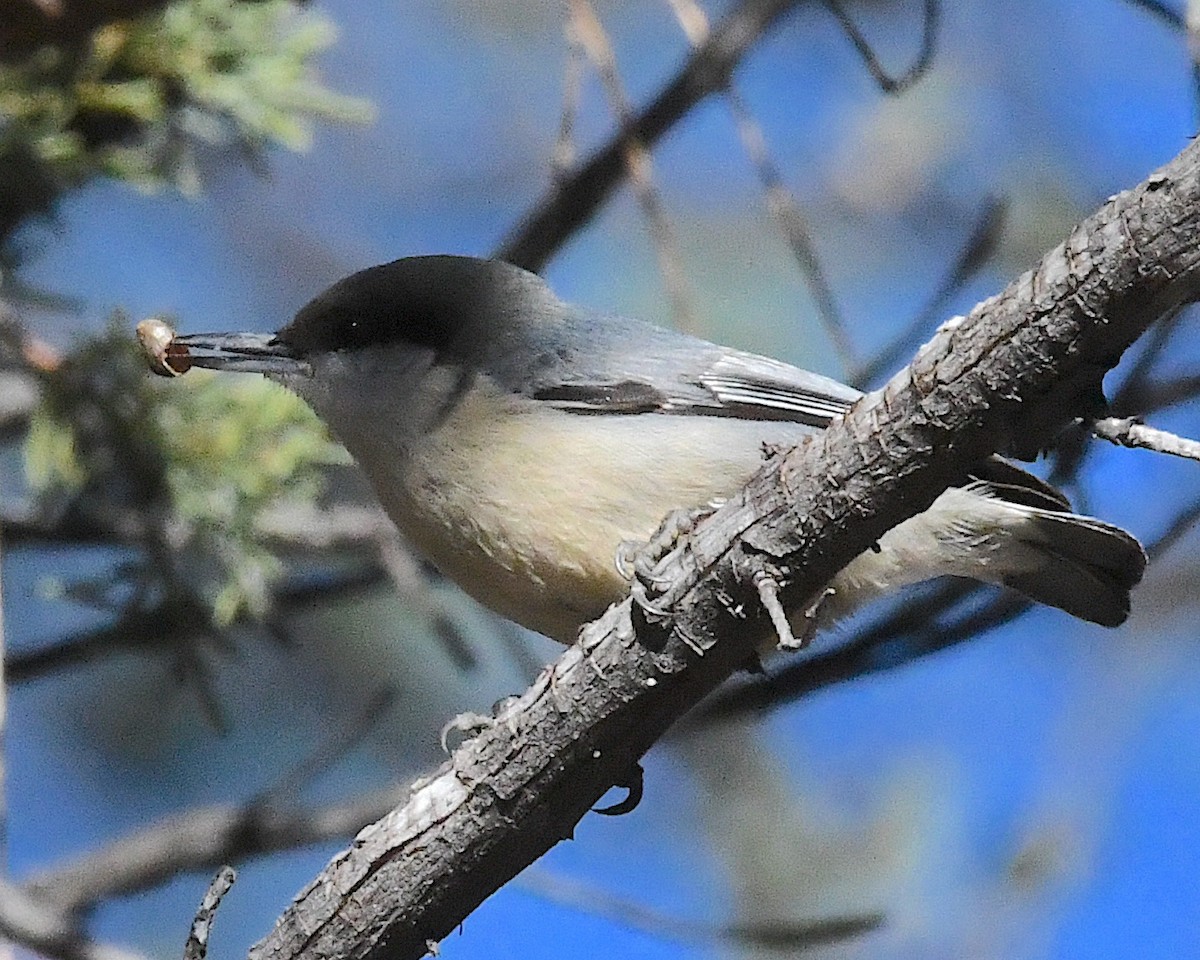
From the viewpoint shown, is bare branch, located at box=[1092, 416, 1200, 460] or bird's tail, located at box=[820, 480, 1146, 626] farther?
bird's tail, located at box=[820, 480, 1146, 626]

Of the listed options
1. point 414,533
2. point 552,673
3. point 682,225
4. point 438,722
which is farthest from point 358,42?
point 552,673

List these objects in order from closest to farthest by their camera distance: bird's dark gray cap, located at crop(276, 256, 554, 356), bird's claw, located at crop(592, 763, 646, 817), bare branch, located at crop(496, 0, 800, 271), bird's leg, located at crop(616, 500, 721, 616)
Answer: bird's leg, located at crop(616, 500, 721, 616) < bird's claw, located at crop(592, 763, 646, 817) < bird's dark gray cap, located at crop(276, 256, 554, 356) < bare branch, located at crop(496, 0, 800, 271)

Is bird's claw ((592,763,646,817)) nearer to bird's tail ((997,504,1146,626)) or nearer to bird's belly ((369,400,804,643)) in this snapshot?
bird's belly ((369,400,804,643))

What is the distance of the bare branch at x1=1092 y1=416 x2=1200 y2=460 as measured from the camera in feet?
6.10

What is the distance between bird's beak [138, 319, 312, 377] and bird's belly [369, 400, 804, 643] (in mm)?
476

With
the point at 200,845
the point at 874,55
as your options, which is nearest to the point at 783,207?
the point at 874,55

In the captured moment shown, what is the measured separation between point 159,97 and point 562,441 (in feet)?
4.99

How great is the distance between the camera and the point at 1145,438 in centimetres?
187

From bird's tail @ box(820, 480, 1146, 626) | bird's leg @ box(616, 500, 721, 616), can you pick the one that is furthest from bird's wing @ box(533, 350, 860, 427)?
bird's leg @ box(616, 500, 721, 616)

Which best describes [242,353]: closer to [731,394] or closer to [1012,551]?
[731,394]

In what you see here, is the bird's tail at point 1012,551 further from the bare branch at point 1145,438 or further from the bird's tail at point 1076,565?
the bare branch at point 1145,438

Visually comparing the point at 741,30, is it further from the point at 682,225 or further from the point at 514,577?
the point at 682,225

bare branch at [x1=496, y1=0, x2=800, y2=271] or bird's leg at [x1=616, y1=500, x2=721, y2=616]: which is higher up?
bare branch at [x1=496, y1=0, x2=800, y2=271]

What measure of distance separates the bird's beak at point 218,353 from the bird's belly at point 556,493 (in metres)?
0.48
